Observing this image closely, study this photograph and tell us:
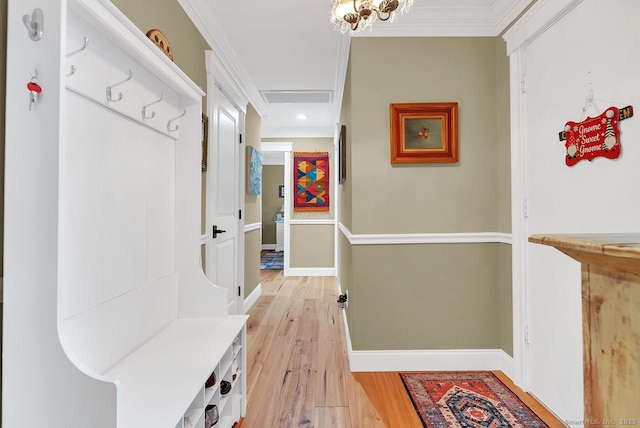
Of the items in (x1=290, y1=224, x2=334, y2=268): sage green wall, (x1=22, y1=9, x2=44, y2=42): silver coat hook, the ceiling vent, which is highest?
the ceiling vent

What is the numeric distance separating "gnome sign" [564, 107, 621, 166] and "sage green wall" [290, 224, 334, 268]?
4.01 metres

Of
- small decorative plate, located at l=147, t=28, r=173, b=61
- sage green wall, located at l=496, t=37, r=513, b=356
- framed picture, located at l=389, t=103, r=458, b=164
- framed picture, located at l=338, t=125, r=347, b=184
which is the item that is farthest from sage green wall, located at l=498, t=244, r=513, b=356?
small decorative plate, located at l=147, t=28, r=173, b=61

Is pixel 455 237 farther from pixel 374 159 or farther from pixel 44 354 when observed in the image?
pixel 44 354

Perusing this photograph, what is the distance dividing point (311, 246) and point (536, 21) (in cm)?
419

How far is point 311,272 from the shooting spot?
5.42 metres

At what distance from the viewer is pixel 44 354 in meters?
0.73

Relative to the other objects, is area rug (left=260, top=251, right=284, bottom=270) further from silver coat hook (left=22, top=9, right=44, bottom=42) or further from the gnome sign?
silver coat hook (left=22, top=9, right=44, bottom=42)

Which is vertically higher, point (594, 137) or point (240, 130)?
point (240, 130)

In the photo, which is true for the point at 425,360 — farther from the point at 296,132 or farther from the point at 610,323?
the point at 296,132

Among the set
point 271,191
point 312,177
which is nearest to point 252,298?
point 312,177

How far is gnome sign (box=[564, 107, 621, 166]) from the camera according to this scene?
4.43 feet

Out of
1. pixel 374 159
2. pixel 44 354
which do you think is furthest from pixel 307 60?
pixel 44 354

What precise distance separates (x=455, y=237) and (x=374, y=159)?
771mm

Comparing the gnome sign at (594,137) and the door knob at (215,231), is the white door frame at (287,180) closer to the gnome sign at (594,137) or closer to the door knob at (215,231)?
the door knob at (215,231)
